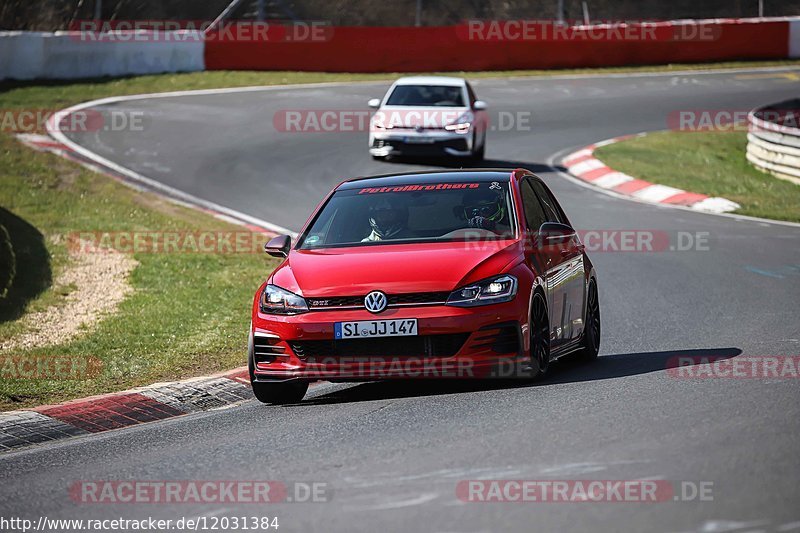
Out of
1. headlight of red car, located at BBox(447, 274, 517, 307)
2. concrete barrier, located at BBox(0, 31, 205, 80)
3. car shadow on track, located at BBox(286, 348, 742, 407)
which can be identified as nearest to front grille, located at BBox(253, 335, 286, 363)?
car shadow on track, located at BBox(286, 348, 742, 407)

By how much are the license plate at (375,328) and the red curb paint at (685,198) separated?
13749mm

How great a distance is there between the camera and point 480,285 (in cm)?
834

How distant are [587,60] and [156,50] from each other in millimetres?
11920

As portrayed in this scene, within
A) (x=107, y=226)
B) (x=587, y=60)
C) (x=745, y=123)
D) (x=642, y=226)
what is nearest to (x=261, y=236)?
(x=107, y=226)

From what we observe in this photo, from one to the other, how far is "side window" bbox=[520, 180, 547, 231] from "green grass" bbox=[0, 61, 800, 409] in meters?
2.56

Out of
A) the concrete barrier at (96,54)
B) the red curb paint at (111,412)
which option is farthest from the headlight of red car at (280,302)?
the concrete barrier at (96,54)

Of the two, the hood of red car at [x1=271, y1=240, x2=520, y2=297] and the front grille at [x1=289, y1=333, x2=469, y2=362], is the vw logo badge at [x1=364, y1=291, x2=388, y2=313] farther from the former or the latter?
the front grille at [x1=289, y1=333, x2=469, y2=362]

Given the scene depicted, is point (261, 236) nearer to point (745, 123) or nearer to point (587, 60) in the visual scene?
point (745, 123)

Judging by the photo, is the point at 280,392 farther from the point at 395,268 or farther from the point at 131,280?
the point at 131,280

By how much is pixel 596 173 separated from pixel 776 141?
122 inches

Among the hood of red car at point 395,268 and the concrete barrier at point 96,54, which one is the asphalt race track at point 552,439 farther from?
the concrete barrier at point 96,54

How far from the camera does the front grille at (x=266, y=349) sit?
8.52 metres

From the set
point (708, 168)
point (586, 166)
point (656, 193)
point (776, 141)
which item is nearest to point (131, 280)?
point (656, 193)

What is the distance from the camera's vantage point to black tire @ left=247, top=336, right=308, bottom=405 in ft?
28.8
